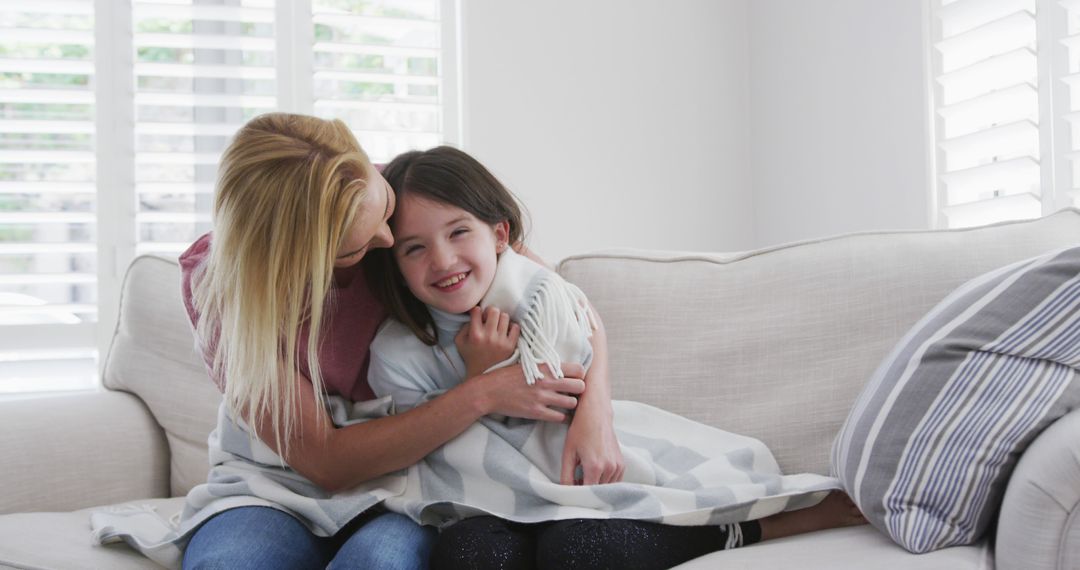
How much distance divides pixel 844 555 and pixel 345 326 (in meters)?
0.73

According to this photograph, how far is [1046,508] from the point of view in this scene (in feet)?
3.24

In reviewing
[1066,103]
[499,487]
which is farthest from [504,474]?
[1066,103]

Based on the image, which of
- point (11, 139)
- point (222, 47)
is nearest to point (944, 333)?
point (222, 47)

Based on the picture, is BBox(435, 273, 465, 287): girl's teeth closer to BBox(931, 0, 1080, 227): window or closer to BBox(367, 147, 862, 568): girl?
BBox(367, 147, 862, 568): girl

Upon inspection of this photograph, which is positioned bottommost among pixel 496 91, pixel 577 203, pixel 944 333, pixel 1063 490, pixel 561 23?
pixel 1063 490

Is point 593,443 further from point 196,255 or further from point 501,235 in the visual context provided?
point 196,255

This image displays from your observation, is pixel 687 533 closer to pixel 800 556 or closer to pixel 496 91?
pixel 800 556

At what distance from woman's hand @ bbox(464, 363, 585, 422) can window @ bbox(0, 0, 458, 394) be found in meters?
1.44

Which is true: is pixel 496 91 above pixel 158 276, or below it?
above

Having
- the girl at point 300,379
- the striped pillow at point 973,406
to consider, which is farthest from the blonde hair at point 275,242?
the striped pillow at point 973,406

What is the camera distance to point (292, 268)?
48.5 inches

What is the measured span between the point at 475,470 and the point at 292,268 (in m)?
0.36

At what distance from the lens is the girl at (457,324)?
1.29 metres

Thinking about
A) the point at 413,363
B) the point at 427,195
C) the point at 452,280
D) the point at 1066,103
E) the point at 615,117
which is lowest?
the point at 413,363
